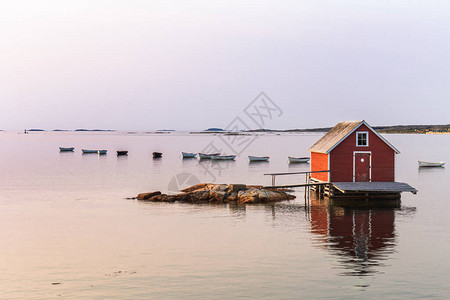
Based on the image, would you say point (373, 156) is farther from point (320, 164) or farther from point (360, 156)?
point (320, 164)

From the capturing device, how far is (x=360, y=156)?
40375mm

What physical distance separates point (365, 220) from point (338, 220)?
72.9 inches

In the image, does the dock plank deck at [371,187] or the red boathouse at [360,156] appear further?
the red boathouse at [360,156]

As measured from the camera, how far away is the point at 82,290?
60.2 feet

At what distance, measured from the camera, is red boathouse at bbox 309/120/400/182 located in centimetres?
4028

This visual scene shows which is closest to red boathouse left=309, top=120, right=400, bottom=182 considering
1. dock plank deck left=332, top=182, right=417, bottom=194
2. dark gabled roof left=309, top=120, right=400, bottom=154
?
dark gabled roof left=309, top=120, right=400, bottom=154

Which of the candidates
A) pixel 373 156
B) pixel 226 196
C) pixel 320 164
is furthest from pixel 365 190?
pixel 226 196

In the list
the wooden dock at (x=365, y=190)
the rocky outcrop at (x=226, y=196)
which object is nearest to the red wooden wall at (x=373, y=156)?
the wooden dock at (x=365, y=190)

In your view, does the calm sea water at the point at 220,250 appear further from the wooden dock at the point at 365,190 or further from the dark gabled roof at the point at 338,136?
the dark gabled roof at the point at 338,136

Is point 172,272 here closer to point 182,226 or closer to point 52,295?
point 52,295

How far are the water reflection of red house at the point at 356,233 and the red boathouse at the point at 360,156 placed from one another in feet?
12.7

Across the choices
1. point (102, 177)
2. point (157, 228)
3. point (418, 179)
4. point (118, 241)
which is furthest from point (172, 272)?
point (418, 179)

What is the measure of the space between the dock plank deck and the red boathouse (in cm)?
72

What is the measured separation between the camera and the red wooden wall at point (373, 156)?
40312 millimetres
